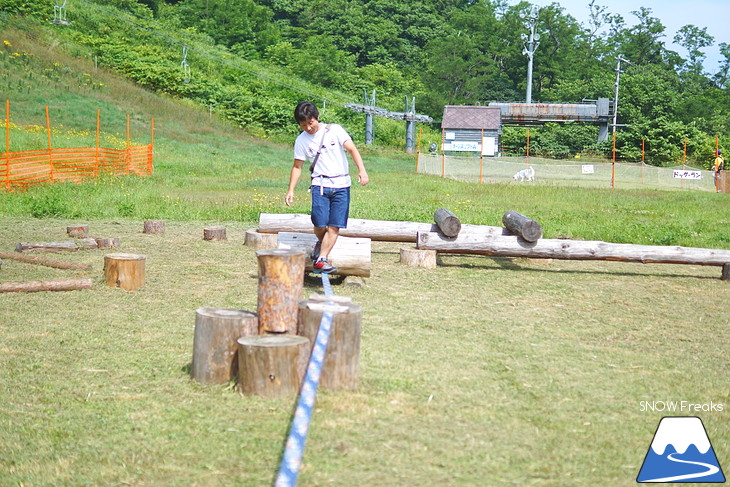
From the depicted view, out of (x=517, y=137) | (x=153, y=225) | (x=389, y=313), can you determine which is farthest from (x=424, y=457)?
(x=517, y=137)

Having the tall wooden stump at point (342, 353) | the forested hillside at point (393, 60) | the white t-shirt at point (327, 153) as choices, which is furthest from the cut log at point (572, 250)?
the forested hillside at point (393, 60)

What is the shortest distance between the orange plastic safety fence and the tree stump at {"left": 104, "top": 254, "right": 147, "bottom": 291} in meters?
10.2

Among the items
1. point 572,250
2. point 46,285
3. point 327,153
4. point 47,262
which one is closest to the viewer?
point 46,285

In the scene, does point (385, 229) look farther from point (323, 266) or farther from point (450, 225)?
point (323, 266)

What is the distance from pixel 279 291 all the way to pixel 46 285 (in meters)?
3.19

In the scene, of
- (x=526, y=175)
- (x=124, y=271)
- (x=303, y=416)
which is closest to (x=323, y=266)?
(x=124, y=271)

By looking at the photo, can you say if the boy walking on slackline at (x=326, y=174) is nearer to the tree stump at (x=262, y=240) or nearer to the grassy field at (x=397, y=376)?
the grassy field at (x=397, y=376)

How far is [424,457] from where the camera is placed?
360cm

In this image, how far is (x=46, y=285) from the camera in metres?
7.06

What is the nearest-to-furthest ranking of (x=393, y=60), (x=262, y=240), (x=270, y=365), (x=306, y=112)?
(x=270, y=365) → (x=306, y=112) → (x=262, y=240) → (x=393, y=60)

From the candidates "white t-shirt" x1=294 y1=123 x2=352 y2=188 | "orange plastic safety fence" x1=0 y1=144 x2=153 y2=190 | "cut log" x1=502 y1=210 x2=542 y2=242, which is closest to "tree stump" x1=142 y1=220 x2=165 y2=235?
"white t-shirt" x1=294 y1=123 x2=352 y2=188

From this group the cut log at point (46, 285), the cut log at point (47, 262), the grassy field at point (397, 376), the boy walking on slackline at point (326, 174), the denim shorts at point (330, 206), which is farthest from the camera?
the cut log at point (47, 262)

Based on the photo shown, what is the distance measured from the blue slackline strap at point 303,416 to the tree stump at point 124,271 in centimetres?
315

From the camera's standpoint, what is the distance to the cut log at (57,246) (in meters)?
9.16
